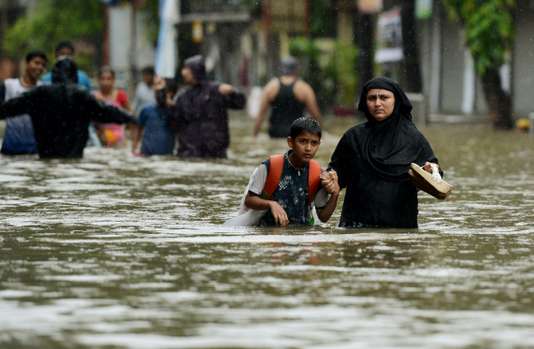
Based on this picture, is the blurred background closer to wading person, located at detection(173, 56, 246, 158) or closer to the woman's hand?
wading person, located at detection(173, 56, 246, 158)

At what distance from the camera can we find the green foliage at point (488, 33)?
111ft

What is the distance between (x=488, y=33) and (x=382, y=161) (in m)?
22.3

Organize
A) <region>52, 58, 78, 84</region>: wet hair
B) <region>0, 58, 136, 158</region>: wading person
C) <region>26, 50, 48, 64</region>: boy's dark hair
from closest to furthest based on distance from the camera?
<region>0, 58, 136, 158</region>: wading person → <region>52, 58, 78, 84</region>: wet hair → <region>26, 50, 48, 64</region>: boy's dark hair

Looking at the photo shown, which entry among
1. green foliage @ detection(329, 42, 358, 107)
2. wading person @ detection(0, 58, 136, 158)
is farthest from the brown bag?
green foliage @ detection(329, 42, 358, 107)

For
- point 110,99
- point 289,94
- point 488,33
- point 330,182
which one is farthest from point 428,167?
point 488,33

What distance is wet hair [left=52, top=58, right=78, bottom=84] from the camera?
787 inches

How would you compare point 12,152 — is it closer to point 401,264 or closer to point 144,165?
point 144,165

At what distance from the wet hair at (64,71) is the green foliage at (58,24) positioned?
47.4 m

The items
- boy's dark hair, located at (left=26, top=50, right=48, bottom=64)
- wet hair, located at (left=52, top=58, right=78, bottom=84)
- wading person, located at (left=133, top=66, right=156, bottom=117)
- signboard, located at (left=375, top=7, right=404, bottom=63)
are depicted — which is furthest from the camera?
signboard, located at (left=375, top=7, right=404, bottom=63)

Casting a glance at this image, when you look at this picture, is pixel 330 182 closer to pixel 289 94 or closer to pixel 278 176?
pixel 278 176

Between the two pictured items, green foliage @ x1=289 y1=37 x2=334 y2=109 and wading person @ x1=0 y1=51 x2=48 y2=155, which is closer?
wading person @ x1=0 y1=51 x2=48 y2=155

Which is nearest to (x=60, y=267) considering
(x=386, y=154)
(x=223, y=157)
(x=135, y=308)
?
(x=135, y=308)

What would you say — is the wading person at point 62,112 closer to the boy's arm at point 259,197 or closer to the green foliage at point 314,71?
the boy's arm at point 259,197

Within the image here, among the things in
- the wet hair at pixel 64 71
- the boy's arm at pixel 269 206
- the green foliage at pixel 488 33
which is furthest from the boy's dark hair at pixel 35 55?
the green foliage at pixel 488 33
